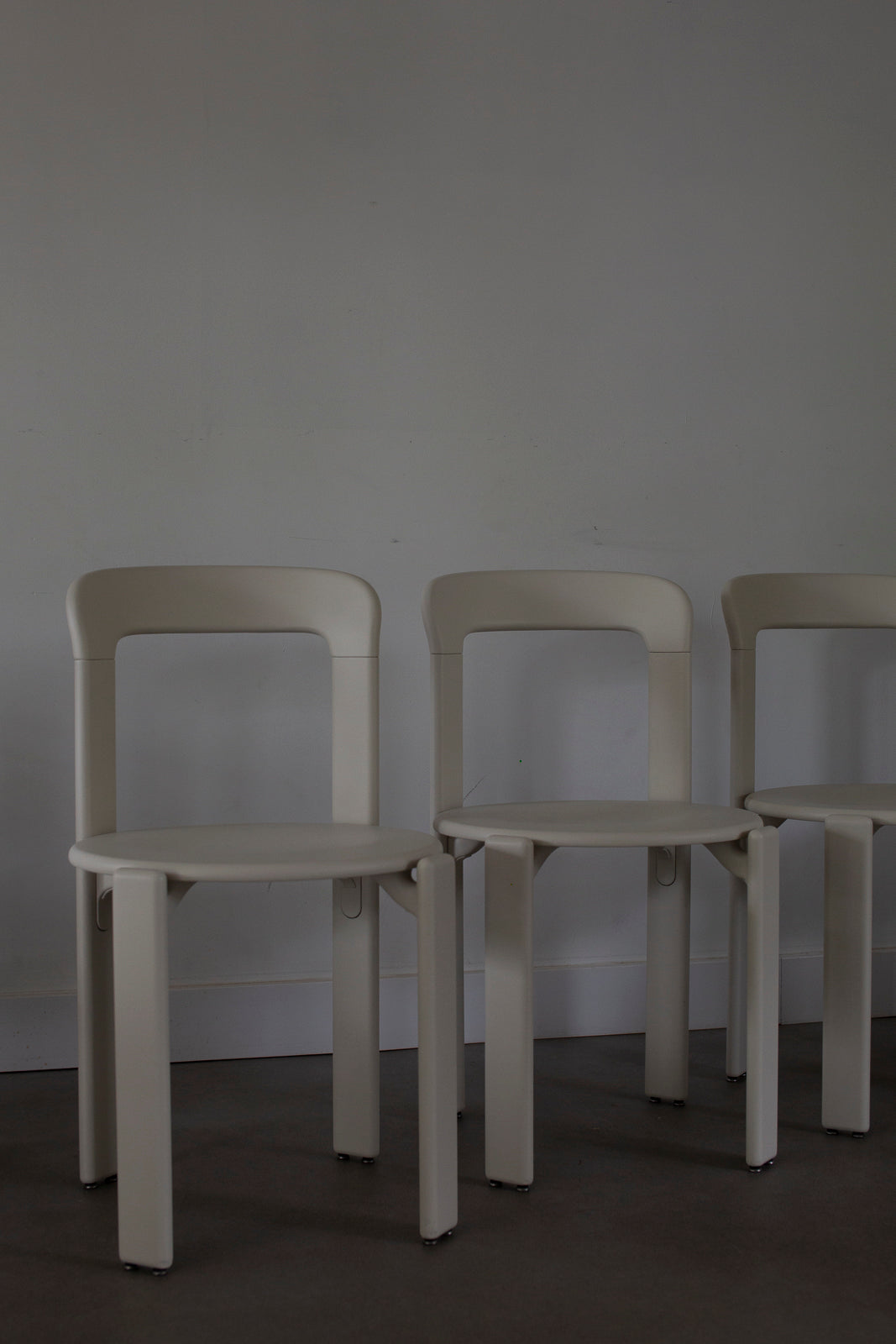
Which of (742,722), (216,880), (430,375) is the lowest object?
(216,880)

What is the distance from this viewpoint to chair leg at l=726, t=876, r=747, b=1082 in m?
2.01

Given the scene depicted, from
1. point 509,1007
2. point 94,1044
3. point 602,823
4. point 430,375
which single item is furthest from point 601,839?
point 430,375

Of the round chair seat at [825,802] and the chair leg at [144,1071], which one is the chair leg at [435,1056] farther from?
the round chair seat at [825,802]

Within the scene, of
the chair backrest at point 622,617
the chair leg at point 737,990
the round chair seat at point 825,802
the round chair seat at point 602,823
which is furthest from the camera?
the chair leg at point 737,990

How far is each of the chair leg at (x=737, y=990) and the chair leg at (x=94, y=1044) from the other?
1.03 metres

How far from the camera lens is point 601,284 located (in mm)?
2273

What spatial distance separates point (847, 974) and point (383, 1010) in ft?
2.77

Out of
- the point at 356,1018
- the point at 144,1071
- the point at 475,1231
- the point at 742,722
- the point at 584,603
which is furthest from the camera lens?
the point at 742,722

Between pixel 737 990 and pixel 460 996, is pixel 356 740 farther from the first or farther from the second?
pixel 737 990

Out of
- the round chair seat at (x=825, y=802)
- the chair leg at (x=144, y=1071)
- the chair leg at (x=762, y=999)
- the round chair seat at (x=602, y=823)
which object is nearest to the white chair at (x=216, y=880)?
the chair leg at (x=144, y=1071)

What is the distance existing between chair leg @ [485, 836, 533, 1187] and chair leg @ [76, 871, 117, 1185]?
515mm

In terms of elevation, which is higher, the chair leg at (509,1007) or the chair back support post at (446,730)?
the chair back support post at (446,730)

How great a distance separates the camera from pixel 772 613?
6.75 feet

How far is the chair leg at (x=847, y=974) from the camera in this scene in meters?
1.75
